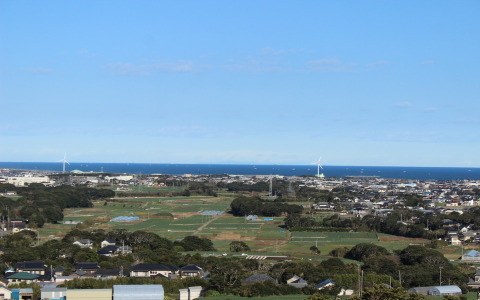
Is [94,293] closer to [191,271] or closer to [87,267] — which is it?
[191,271]

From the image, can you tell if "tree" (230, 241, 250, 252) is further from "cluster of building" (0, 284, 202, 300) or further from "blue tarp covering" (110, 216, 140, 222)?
"blue tarp covering" (110, 216, 140, 222)

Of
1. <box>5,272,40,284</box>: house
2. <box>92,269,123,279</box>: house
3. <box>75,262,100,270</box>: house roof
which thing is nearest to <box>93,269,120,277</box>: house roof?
<box>92,269,123,279</box>: house

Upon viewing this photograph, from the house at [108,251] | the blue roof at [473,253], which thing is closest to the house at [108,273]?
the house at [108,251]

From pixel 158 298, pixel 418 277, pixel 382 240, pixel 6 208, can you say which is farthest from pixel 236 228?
pixel 158 298

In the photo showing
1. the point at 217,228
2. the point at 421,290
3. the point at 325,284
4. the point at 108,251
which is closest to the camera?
the point at 325,284

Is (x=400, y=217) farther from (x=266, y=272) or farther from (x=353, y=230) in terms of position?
(x=266, y=272)

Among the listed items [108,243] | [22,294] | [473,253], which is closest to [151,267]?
[22,294]

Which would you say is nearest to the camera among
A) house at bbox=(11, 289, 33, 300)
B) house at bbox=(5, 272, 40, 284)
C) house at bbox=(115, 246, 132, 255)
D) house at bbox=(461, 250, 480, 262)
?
house at bbox=(11, 289, 33, 300)
